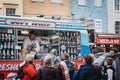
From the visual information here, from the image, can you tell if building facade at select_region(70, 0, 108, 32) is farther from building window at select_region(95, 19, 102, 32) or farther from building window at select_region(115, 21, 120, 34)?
building window at select_region(115, 21, 120, 34)

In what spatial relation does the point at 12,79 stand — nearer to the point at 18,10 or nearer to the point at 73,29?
the point at 73,29

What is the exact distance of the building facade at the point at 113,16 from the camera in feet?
140

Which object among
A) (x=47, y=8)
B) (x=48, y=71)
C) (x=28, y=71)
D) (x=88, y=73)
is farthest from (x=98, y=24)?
(x=48, y=71)

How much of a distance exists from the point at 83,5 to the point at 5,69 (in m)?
26.3

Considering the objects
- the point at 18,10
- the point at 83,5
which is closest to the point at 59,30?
the point at 18,10

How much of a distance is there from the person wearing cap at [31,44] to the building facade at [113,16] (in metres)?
25.8

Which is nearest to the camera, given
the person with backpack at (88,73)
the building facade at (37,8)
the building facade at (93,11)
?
the person with backpack at (88,73)

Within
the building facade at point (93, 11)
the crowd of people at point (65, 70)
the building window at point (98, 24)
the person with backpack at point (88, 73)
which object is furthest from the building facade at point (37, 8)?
the person with backpack at point (88, 73)

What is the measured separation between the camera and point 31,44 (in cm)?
1700

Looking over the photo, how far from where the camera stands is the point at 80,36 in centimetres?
1861

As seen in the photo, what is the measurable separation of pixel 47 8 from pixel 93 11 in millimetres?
6373

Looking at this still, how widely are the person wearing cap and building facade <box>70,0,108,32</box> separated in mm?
22521

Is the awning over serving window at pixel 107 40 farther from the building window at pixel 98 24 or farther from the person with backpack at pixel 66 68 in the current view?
the person with backpack at pixel 66 68

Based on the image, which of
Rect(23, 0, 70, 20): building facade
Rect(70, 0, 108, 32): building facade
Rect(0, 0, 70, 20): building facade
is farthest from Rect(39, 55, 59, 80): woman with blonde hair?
Rect(70, 0, 108, 32): building facade
